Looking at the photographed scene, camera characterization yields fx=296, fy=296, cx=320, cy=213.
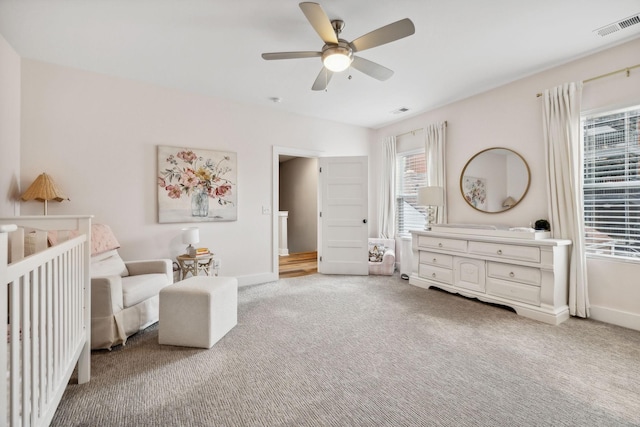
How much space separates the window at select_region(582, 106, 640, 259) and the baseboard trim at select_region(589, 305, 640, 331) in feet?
1.72

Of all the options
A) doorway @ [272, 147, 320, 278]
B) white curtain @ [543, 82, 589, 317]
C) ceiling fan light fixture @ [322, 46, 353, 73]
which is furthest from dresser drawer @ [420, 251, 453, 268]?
ceiling fan light fixture @ [322, 46, 353, 73]

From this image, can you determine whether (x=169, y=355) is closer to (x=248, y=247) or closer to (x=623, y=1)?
(x=248, y=247)

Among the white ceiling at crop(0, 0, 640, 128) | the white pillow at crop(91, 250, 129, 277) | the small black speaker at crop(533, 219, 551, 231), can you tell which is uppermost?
the white ceiling at crop(0, 0, 640, 128)

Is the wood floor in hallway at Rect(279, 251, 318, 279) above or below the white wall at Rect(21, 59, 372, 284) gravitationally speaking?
below

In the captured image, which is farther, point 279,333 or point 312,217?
point 312,217

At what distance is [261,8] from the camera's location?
2.20m

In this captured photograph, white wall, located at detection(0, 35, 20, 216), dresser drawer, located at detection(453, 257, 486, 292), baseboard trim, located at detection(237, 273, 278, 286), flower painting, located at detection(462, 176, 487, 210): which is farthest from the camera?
baseboard trim, located at detection(237, 273, 278, 286)

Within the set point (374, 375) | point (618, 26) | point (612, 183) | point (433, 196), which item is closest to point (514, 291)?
point (612, 183)

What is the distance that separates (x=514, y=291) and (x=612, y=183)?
1352 millimetres

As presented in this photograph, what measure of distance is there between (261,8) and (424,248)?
3.28 meters

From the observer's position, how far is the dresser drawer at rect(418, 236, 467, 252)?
3.53 metres

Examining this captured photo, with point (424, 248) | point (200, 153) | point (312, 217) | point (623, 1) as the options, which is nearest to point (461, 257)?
point (424, 248)

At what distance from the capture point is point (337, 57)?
7.43 feet

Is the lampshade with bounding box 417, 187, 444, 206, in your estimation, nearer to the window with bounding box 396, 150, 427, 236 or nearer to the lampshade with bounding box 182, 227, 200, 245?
the window with bounding box 396, 150, 427, 236
